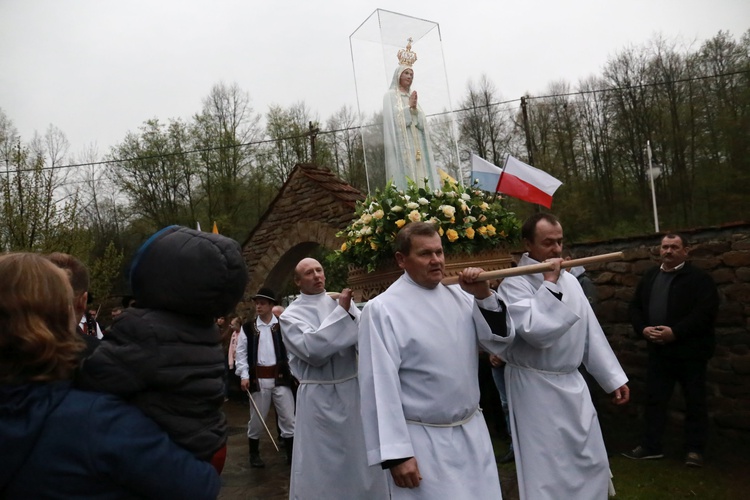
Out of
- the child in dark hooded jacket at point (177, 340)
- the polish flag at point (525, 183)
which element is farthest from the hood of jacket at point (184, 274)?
the polish flag at point (525, 183)

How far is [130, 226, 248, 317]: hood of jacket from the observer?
164cm

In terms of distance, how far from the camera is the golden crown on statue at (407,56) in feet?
22.3

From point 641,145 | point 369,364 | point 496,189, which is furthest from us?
point 641,145

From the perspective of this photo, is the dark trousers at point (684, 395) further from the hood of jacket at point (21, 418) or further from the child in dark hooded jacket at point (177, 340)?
the hood of jacket at point (21, 418)

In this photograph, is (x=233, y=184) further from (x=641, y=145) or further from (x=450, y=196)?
(x=450, y=196)

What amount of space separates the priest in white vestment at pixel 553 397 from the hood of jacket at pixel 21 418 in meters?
2.59

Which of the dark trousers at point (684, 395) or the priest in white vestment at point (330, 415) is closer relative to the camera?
the priest in white vestment at point (330, 415)

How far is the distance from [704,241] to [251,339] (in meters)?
5.58

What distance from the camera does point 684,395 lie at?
231 inches

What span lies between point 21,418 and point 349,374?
3.22 metres

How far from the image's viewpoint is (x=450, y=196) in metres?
4.95

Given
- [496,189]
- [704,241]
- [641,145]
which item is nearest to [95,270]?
[496,189]

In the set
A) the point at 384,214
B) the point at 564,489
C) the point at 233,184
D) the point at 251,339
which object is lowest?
the point at 564,489

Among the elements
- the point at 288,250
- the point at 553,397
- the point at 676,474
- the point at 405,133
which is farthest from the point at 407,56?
the point at 288,250
